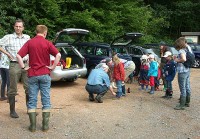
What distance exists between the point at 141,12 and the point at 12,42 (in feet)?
63.8

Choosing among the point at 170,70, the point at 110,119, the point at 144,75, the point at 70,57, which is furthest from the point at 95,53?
the point at 110,119

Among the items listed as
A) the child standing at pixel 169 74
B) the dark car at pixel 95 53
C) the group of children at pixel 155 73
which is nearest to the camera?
the child standing at pixel 169 74

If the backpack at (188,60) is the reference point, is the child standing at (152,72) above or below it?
below

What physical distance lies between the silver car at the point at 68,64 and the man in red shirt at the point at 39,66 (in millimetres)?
4148

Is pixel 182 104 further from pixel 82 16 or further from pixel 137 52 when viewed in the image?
pixel 82 16

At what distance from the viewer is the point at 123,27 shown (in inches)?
950

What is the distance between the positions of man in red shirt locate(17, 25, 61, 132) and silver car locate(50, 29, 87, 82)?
13.6 ft

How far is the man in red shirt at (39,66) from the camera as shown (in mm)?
6324

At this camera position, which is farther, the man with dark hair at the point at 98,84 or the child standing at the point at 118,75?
the child standing at the point at 118,75

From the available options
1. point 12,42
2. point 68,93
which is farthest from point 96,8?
point 12,42

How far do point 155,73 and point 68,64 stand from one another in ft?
9.86

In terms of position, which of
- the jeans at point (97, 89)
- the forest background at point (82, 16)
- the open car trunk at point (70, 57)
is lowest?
the jeans at point (97, 89)

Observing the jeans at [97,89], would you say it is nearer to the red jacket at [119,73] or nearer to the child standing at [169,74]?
the red jacket at [119,73]

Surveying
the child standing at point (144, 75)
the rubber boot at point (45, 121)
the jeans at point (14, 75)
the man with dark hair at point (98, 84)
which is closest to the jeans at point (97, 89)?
the man with dark hair at point (98, 84)
